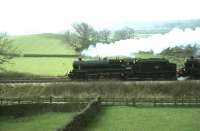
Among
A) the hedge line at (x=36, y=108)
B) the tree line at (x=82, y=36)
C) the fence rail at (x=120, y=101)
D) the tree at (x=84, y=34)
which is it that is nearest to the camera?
the hedge line at (x=36, y=108)

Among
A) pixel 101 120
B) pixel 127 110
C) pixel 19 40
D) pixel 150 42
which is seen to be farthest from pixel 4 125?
pixel 19 40

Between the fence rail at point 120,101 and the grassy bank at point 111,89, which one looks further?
the grassy bank at point 111,89

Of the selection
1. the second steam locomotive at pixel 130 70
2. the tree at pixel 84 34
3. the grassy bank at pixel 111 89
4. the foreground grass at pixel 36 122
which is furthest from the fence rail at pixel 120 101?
the tree at pixel 84 34

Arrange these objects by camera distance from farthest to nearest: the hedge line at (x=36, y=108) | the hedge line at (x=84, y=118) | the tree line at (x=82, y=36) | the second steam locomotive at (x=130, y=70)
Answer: the tree line at (x=82, y=36), the second steam locomotive at (x=130, y=70), the hedge line at (x=36, y=108), the hedge line at (x=84, y=118)

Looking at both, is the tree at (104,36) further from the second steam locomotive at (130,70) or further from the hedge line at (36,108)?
the hedge line at (36,108)

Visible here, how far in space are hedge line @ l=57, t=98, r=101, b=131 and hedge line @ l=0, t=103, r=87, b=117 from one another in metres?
2.01

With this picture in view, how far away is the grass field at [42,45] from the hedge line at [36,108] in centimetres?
3912

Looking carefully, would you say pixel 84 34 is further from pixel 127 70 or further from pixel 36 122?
pixel 36 122

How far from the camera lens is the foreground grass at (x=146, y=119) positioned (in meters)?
40.2

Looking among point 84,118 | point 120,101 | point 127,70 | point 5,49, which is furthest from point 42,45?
point 84,118

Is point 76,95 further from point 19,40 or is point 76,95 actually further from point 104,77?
point 19,40

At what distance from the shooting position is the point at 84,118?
4166cm

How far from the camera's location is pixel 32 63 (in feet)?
277

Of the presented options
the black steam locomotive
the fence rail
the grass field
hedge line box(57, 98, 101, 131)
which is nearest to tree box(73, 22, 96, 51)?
the grass field
